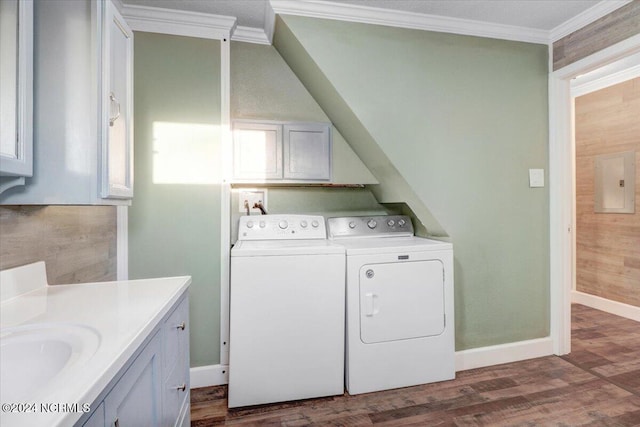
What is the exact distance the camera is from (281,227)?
2.22 m

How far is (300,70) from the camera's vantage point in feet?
7.18

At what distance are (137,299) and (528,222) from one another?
8.34 feet

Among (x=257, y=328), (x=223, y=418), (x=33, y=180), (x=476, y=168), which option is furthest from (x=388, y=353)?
(x=33, y=180)

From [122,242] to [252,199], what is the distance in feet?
2.86

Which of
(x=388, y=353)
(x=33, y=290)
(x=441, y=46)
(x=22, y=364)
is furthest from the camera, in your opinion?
(x=441, y=46)

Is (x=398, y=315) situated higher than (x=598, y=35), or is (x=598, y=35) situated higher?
(x=598, y=35)

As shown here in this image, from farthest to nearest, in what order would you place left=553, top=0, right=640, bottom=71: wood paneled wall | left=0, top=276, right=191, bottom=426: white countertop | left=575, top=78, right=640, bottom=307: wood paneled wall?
left=575, top=78, right=640, bottom=307: wood paneled wall
left=553, top=0, right=640, bottom=71: wood paneled wall
left=0, top=276, right=191, bottom=426: white countertop

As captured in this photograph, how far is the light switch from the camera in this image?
2.30 meters

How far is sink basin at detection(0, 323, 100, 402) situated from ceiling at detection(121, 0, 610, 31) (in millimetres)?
1919

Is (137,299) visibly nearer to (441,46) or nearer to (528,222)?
(441,46)

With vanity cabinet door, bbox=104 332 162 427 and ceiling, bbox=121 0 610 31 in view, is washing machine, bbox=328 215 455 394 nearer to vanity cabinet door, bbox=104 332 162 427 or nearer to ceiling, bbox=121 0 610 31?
vanity cabinet door, bbox=104 332 162 427

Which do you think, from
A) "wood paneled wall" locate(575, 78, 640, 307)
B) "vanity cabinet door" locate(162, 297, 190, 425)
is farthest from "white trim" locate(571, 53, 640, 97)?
"vanity cabinet door" locate(162, 297, 190, 425)

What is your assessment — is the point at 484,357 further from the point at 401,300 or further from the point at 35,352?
the point at 35,352

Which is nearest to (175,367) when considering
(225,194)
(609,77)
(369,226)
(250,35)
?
(225,194)
